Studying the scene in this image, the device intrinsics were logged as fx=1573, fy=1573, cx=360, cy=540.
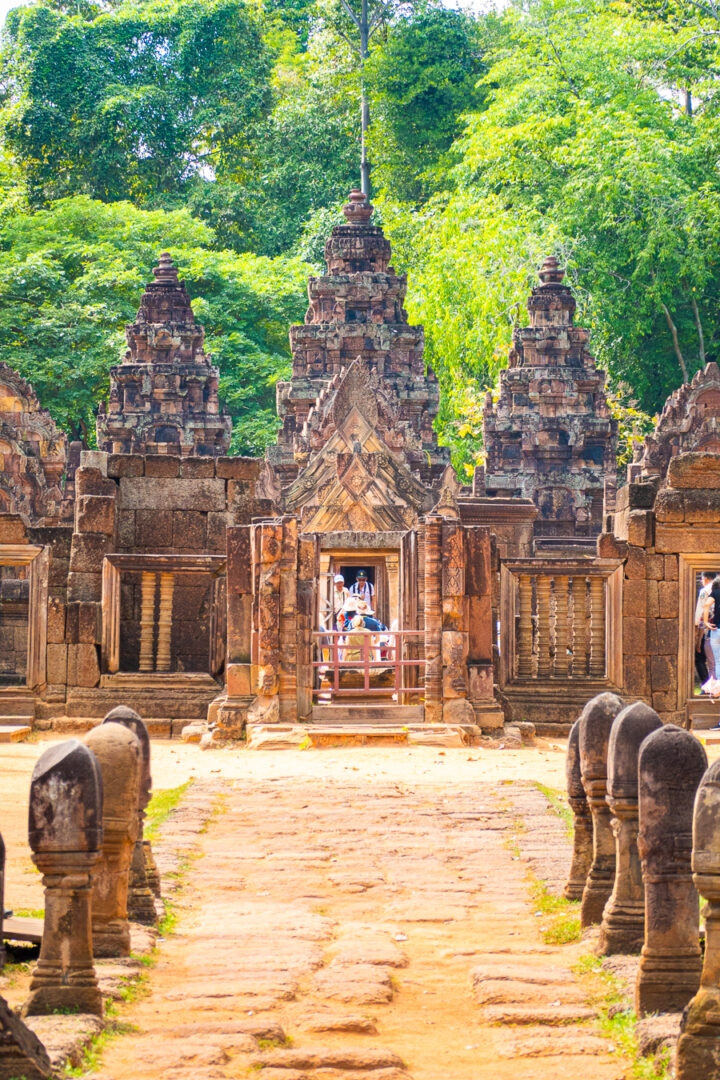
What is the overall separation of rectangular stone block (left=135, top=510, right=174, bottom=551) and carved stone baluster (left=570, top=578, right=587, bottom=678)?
4.39 m

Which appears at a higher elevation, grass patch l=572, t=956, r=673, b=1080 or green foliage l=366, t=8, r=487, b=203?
green foliage l=366, t=8, r=487, b=203

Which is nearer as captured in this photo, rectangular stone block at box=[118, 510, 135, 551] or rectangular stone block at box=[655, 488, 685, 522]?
rectangular stone block at box=[655, 488, 685, 522]

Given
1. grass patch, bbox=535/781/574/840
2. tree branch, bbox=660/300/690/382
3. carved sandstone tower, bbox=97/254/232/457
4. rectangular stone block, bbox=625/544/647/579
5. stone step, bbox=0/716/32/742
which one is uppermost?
tree branch, bbox=660/300/690/382

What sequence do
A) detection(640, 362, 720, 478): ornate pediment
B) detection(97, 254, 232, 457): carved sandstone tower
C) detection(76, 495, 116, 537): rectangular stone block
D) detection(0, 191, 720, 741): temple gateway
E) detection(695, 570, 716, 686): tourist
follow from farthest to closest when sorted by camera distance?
detection(97, 254, 232, 457): carved sandstone tower, detection(640, 362, 720, 478): ornate pediment, detection(695, 570, 716, 686): tourist, detection(76, 495, 116, 537): rectangular stone block, detection(0, 191, 720, 741): temple gateway

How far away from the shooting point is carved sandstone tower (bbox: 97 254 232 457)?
1460 inches

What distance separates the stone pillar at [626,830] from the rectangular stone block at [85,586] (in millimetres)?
10416

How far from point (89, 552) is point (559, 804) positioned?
23.4ft

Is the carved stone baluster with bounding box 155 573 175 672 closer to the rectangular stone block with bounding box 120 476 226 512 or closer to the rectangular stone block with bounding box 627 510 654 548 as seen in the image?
the rectangular stone block with bounding box 120 476 226 512

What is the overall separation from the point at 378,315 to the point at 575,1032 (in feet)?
103

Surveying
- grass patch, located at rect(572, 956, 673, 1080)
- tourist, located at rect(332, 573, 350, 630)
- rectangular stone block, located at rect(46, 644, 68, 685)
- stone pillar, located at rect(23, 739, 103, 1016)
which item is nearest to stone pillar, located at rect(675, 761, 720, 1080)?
grass patch, located at rect(572, 956, 673, 1080)

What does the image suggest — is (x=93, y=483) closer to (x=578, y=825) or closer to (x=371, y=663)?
(x=371, y=663)

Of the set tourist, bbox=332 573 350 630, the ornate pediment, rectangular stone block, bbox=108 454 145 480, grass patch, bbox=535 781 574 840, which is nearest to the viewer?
grass patch, bbox=535 781 574 840

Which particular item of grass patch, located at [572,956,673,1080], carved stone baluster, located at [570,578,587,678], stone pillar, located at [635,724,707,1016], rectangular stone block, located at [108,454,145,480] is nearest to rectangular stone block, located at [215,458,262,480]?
rectangular stone block, located at [108,454,145,480]

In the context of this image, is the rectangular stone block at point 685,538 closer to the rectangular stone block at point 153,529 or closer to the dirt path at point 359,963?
the rectangular stone block at point 153,529
